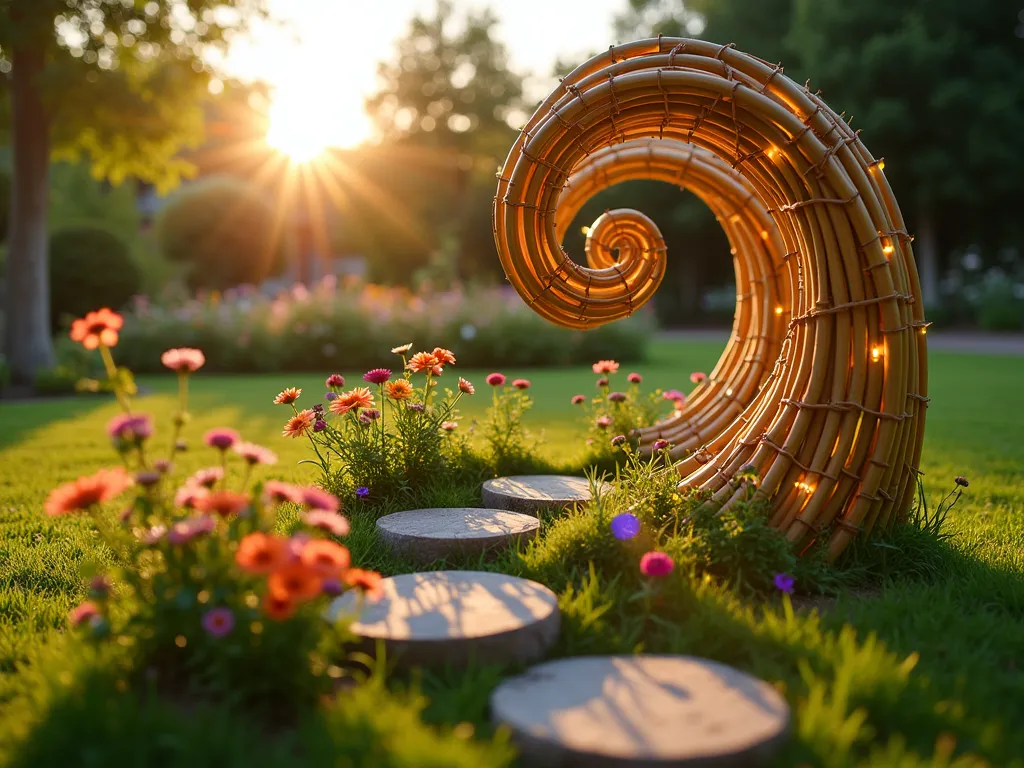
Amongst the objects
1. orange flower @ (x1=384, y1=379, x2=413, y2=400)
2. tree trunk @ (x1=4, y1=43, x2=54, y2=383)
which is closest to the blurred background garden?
tree trunk @ (x1=4, y1=43, x2=54, y2=383)

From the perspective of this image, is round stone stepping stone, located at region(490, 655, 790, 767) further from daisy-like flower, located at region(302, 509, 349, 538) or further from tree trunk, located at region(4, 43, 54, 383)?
tree trunk, located at region(4, 43, 54, 383)

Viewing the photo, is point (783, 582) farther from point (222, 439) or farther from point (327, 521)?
point (222, 439)

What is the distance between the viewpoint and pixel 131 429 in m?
2.19

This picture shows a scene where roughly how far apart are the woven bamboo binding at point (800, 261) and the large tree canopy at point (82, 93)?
934 centimetres

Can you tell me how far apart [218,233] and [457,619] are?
2767 cm

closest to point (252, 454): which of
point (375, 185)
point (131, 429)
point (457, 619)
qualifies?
point (131, 429)

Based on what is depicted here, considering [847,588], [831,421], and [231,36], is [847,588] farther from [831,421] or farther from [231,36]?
[231,36]

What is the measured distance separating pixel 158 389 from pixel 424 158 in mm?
34662

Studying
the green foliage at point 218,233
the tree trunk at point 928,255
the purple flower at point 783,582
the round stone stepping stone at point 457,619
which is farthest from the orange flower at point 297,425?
the green foliage at point 218,233

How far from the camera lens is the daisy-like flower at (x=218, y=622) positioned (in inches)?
78.8

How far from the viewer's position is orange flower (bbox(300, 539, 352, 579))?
1.96 m

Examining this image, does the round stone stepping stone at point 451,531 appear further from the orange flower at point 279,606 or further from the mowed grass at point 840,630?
the orange flower at point 279,606

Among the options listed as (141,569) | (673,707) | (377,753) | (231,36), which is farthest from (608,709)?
(231,36)

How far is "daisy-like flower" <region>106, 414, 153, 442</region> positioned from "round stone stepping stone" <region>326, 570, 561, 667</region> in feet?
2.28
